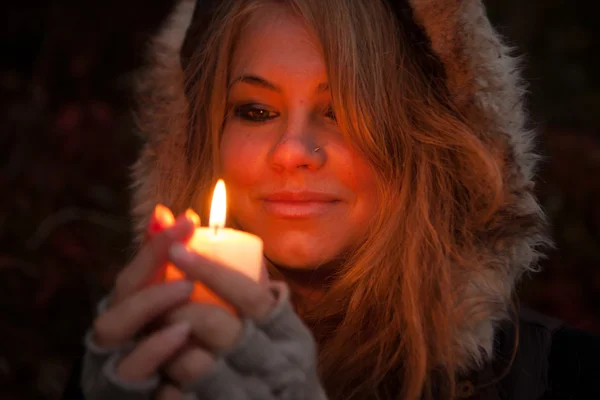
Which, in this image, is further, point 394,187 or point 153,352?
point 394,187

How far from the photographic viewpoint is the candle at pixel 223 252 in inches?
35.5

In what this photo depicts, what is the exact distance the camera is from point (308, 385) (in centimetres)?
97

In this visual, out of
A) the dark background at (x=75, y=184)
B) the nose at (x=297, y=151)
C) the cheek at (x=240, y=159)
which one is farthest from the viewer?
the dark background at (x=75, y=184)

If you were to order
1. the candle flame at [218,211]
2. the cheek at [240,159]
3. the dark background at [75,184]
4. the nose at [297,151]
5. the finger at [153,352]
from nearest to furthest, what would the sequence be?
the finger at [153,352]
the candle flame at [218,211]
the nose at [297,151]
the cheek at [240,159]
the dark background at [75,184]

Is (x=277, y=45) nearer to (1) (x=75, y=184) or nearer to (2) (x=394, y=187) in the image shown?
(2) (x=394, y=187)

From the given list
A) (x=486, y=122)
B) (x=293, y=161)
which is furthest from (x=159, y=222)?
(x=486, y=122)

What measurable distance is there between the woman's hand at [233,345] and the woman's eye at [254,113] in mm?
712

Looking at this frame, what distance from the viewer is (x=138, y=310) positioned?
0.88 meters

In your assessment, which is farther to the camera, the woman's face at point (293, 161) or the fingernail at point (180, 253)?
the woman's face at point (293, 161)

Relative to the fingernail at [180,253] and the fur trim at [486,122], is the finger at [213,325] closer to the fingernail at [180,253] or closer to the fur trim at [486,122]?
the fingernail at [180,253]

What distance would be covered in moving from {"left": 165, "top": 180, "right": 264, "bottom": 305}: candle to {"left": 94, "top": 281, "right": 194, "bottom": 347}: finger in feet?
0.13

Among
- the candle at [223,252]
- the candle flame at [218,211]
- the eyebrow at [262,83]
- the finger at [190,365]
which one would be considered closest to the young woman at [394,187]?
the eyebrow at [262,83]

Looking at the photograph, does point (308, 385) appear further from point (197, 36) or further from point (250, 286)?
point (197, 36)

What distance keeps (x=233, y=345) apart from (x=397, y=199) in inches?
29.7
